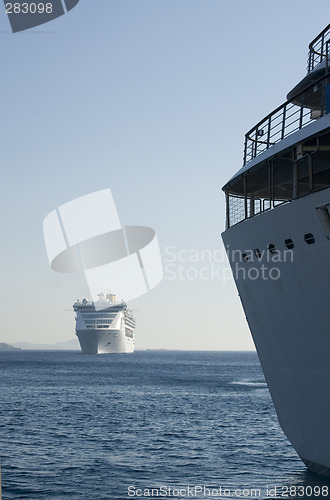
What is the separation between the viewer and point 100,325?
170 meters

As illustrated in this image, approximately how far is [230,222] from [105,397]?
38388 millimetres

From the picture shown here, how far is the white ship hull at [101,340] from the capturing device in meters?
170

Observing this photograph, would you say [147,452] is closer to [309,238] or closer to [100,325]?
[309,238]

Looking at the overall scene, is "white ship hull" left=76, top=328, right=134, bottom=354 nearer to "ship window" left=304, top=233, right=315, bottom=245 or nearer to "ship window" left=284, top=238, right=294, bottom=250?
"ship window" left=284, top=238, right=294, bottom=250

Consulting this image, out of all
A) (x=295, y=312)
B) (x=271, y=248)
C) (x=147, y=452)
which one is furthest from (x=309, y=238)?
(x=147, y=452)

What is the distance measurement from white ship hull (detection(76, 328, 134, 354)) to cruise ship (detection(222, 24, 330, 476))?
156 m

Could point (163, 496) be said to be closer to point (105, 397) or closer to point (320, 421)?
point (320, 421)

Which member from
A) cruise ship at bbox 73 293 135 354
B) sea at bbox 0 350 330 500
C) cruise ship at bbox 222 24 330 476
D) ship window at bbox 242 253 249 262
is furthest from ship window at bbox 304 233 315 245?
cruise ship at bbox 73 293 135 354

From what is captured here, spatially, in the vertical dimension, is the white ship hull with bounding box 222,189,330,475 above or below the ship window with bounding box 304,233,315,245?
below

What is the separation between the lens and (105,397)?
2100 inches

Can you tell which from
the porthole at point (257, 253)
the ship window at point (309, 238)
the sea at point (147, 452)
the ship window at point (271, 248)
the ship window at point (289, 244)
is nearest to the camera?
the ship window at point (309, 238)

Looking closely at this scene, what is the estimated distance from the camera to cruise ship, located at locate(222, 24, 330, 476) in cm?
1338

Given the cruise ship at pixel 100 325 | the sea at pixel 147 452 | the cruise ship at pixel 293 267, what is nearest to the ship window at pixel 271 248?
the cruise ship at pixel 293 267

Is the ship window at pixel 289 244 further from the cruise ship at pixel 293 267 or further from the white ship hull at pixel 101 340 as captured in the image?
the white ship hull at pixel 101 340
